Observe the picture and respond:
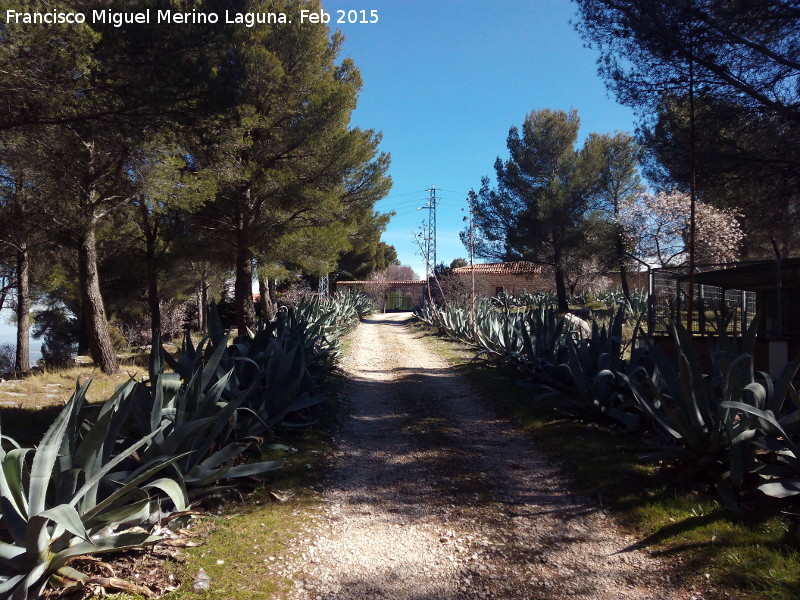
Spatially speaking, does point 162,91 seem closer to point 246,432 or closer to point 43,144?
point 43,144

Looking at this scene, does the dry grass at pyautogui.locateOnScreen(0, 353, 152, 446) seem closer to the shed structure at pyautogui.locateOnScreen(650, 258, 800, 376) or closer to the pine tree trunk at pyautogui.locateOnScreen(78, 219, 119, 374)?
the pine tree trunk at pyautogui.locateOnScreen(78, 219, 119, 374)

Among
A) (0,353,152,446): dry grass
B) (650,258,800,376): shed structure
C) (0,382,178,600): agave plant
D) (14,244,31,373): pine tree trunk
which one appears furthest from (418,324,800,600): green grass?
(14,244,31,373): pine tree trunk

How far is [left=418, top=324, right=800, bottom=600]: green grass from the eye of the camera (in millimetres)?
2873

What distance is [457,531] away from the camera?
3.57 meters

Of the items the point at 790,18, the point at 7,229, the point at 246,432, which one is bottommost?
the point at 246,432

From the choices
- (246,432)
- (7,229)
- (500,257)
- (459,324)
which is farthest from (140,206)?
(500,257)

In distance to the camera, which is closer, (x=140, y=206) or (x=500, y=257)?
(x=140, y=206)

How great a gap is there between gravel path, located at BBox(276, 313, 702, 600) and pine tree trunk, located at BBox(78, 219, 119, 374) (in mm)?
5837

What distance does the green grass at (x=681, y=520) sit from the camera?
287cm

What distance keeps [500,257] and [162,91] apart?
2285 centimetres

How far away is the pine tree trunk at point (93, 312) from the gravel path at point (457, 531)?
584 cm

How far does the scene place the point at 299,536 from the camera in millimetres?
3473

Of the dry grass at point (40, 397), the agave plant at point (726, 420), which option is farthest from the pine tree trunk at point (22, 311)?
the agave plant at point (726, 420)

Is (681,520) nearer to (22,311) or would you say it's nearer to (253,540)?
(253,540)
